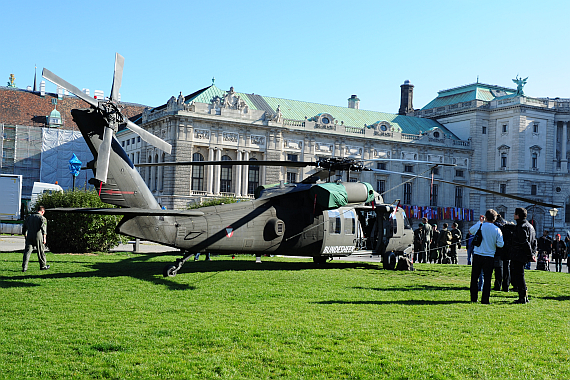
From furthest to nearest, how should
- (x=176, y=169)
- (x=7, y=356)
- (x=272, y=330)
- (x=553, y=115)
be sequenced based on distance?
1. (x=553, y=115)
2. (x=176, y=169)
3. (x=272, y=330)
4. (x=7, y=356)

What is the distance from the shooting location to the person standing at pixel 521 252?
1298cm

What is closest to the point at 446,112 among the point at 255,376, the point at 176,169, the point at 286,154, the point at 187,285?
the point at 286,154

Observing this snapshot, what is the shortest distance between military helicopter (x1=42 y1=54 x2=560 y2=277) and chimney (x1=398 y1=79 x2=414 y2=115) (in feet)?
249

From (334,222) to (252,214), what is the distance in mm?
3460

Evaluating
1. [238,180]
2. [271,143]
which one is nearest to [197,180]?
[238,180]

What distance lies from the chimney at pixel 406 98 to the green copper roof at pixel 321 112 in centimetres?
1157

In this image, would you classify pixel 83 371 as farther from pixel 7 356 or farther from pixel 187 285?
pixel 187 285

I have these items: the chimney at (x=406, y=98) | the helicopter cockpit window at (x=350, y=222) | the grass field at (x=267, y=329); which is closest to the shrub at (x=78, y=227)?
the grass field at (x=267, y=329)

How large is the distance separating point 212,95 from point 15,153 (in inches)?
1041

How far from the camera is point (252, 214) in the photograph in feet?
55.8

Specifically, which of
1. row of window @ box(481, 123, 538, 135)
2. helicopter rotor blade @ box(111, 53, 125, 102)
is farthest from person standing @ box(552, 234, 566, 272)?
row of window @ box(481, 123, 538, 135)

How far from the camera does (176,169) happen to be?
60.5 metres

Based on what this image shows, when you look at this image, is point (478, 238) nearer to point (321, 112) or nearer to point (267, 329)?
point (267, 329)

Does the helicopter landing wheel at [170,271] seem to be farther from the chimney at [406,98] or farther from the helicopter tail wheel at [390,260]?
the chimney at [406,98]
